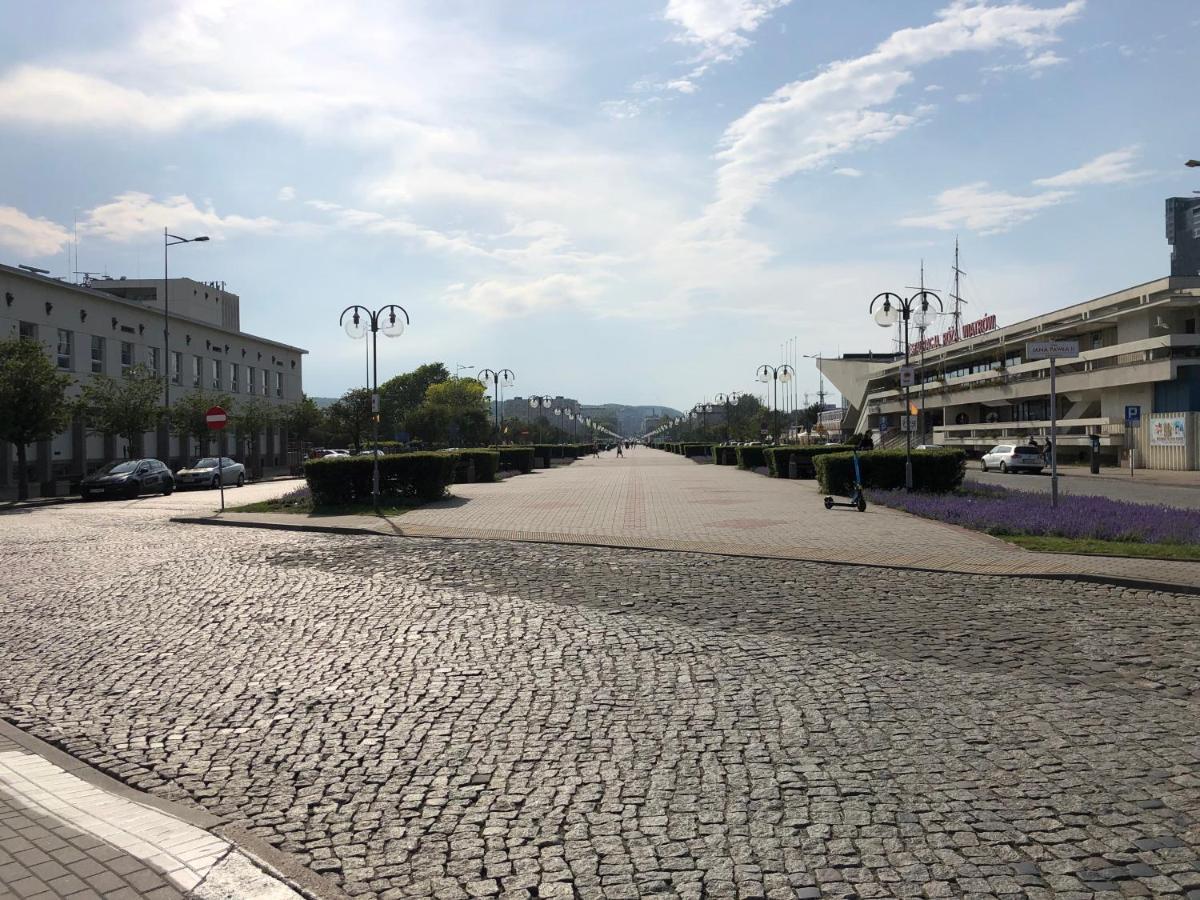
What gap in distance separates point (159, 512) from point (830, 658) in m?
22.4

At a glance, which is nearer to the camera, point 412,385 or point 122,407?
point 122,407

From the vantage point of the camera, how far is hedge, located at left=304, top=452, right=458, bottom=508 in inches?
916

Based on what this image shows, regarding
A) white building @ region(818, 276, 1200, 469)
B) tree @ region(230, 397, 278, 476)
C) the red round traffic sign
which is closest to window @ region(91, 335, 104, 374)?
tree @ region(230, 397, 278, 476)

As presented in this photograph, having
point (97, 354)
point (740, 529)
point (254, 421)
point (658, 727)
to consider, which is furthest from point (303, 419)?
point (658, 727)

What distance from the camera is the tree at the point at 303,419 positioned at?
198 ft

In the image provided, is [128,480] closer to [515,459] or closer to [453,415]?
[515,459]

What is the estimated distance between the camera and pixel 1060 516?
16484mm

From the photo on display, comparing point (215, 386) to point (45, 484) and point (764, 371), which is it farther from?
point (764, 371)

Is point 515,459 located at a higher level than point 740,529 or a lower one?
higher

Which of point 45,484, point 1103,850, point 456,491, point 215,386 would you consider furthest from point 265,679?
point 215,386

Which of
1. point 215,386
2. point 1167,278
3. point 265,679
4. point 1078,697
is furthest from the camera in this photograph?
point 215,386

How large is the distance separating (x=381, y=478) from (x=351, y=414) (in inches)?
1423

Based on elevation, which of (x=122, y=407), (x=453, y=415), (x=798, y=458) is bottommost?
(x=798, y=458)

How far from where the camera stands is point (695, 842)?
3.83m
